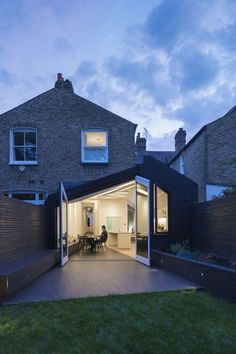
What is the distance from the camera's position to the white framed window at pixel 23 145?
645 inches

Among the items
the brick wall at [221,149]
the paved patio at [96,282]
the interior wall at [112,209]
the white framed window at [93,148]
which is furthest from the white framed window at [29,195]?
the brick wall at [221,149]

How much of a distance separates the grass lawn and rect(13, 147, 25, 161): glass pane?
1145 centimetres

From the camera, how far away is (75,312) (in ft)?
18.0

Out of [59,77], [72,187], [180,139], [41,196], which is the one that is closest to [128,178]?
[72,187]

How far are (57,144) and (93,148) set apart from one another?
1.78m

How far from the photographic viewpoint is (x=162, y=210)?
11.7 meters

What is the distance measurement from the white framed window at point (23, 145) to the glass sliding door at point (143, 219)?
20.6ft

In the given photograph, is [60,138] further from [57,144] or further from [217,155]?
[217,155]

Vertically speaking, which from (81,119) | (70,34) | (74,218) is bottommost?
(74,218)

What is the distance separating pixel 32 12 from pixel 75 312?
350 inches

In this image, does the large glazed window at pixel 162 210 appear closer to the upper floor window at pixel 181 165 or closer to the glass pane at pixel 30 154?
the glass pane at pixel 30 154

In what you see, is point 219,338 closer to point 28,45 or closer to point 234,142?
point 28,45

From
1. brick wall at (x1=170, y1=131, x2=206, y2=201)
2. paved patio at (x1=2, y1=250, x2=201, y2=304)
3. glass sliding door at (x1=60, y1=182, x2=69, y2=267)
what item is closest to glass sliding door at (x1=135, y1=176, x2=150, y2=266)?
paved patio at (x1=2, y1=250, x2=201, y2=304)

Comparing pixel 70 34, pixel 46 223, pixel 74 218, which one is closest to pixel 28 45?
pixel 70 34
